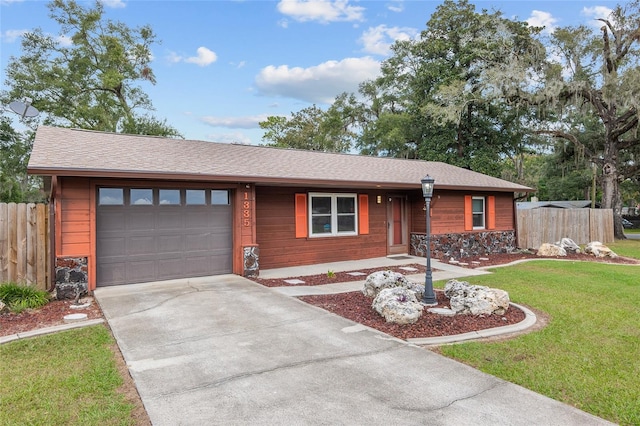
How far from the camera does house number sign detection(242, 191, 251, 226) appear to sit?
835cm

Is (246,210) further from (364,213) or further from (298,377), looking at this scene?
(298,377)

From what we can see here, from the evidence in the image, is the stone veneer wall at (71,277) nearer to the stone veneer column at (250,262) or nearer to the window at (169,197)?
the window at (169,197)

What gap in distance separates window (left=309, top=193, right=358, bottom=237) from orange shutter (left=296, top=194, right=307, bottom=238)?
0.19 meters

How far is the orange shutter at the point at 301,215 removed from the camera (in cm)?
1006

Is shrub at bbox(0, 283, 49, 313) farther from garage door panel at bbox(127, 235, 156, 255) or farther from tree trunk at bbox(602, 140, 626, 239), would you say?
tree trunk at bbox(602, 140, 626, 239)

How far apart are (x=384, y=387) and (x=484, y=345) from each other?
65.5 inches

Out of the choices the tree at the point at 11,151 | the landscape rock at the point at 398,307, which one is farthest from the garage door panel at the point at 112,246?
the tree at the point at 11,151

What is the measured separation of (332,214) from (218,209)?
3.59 m

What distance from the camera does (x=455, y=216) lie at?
40.9 feet

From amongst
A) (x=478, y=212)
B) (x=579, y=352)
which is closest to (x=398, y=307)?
(x=579, y=352)

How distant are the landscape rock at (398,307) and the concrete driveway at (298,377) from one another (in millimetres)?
513

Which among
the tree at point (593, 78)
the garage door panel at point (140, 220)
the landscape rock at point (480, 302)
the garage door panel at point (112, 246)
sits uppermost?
the tree at point (593, 78)

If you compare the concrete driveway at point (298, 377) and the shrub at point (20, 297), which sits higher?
the shrub at point (20, 297)

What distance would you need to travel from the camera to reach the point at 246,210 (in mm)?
8383
